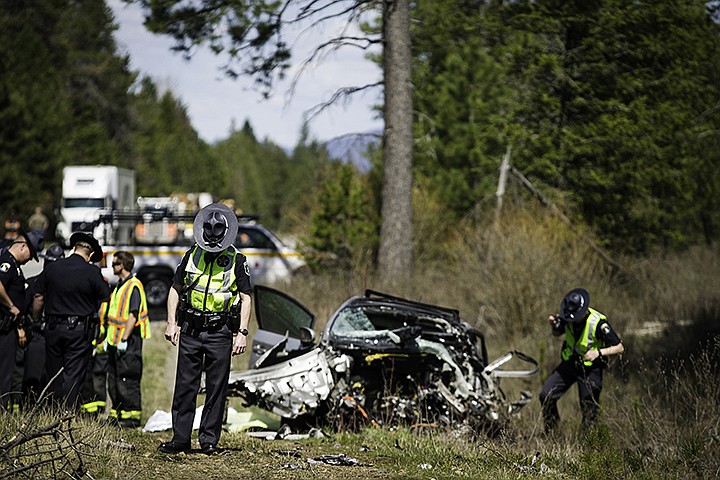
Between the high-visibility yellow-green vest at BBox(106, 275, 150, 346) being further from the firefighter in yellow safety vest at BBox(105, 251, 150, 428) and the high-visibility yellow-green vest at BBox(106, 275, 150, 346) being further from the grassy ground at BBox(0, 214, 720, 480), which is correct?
the grassy ground at BBox(0, 214, 720, 480)

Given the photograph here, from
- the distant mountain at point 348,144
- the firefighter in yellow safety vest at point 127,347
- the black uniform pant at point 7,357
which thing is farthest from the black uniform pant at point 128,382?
the distant mountain at point 348,144

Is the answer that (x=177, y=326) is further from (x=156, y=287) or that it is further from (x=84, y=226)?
(x=156, y=287)

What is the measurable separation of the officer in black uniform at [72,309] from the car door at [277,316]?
182 centimetres

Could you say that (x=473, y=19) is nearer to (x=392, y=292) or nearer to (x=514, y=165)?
(x=514, y=165)

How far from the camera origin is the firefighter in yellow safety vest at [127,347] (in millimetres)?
8344

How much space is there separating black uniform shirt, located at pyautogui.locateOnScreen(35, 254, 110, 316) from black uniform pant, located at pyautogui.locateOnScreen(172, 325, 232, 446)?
189 centimetres

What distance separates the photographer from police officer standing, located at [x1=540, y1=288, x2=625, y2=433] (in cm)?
858

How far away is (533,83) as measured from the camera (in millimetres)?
19594

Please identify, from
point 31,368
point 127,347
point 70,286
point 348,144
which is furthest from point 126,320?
point 348,144

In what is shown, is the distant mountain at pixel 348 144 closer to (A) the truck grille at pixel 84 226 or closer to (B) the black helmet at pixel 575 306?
(A) the truck grille at pixel 84 226

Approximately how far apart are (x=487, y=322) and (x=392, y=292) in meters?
1.76

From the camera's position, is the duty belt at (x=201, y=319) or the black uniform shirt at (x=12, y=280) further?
the black uniform shirt at (x=12, y=280)

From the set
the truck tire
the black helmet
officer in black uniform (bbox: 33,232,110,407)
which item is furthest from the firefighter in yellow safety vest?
the truck tire

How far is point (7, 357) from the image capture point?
771 cm
